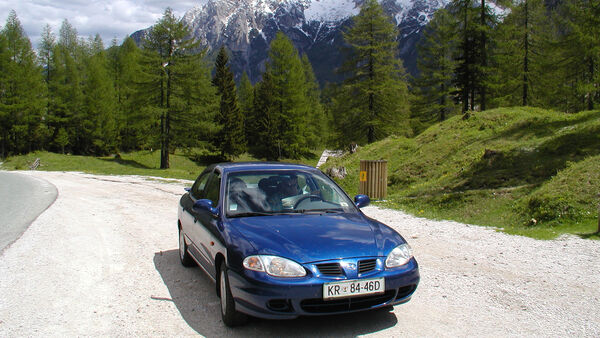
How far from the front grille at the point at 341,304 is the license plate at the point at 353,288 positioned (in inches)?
2.4

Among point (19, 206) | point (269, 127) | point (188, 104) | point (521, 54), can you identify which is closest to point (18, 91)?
point (188, 104)

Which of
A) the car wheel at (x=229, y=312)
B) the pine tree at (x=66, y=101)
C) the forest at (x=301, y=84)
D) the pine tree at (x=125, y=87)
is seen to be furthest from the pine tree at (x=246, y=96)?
the car wheel at (x=229, y=312)

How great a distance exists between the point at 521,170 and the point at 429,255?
24.6ft

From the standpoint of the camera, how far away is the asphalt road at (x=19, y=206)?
353 inches

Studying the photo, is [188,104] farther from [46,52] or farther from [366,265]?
[366,265]

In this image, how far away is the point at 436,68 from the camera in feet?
130

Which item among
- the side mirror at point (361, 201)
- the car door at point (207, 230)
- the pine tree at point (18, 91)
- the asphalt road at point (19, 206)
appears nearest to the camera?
the car door at point (207, 230)

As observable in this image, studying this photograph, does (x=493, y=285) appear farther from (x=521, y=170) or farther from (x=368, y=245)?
(x=521, y=170)

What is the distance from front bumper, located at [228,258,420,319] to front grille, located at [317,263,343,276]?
1.9 inches

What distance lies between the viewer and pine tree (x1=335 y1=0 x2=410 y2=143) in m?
33.3

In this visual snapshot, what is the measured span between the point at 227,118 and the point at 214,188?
49992 mm

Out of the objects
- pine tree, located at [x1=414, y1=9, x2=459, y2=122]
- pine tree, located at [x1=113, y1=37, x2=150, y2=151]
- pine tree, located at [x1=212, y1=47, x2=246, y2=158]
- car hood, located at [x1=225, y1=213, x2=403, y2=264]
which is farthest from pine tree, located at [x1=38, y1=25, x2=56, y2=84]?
car hood, located at [x1=225, y1=213, x2=403, y2=264]

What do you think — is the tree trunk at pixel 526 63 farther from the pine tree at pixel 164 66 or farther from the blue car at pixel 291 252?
the blue car at pixel 291 252

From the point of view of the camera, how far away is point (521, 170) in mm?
12797
